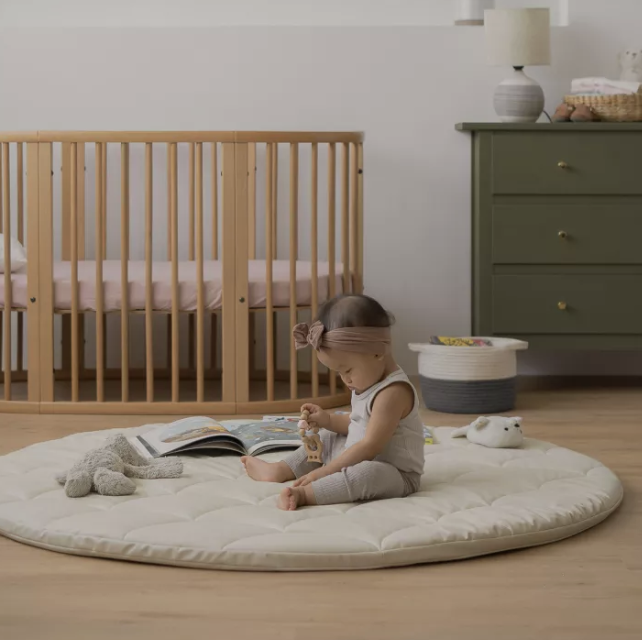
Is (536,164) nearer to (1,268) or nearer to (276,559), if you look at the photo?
(1,268)

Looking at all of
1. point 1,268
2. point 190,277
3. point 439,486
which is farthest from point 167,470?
point 1,268

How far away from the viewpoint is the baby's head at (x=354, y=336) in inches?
82.8

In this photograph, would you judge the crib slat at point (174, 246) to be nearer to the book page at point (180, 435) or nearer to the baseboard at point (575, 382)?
the book page at point (180, 435)

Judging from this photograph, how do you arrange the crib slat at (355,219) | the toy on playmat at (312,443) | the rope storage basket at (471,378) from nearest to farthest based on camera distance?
1. the toy on playmat at (312,443)
2. the rope storage basket at (471,378)
3. the crib slat at (355,219)

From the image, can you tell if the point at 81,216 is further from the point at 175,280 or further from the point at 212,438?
the point at 212,438

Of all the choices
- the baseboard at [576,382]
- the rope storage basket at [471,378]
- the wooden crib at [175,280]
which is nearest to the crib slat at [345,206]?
the wooden crib at [175,280]

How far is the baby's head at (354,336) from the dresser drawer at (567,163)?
172 cm

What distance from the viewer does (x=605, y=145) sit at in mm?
3701

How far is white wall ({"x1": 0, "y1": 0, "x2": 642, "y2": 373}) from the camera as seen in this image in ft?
13.4

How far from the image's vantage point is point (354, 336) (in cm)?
210

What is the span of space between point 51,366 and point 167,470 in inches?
45.9

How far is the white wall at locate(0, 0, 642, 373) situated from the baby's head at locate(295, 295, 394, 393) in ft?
6.72

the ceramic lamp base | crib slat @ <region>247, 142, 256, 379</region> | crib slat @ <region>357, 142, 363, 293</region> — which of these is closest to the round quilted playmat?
crib slat @ <region>357, 142, 363, 293</region>

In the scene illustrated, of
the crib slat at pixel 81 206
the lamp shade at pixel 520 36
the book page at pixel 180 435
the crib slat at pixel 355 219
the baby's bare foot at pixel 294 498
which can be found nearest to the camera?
the baby's bare foot at pixel 294 498
